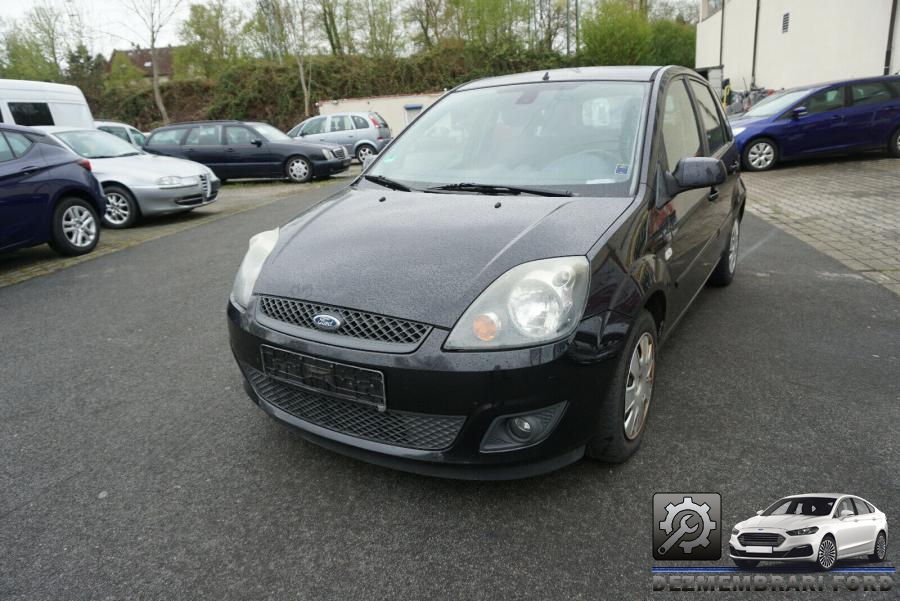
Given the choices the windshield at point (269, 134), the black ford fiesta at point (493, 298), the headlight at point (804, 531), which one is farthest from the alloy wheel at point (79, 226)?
the windshield at point (269, 134)

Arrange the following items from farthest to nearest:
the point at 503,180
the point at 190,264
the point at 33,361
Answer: the point at 190,264, the point at 33,361, the point at 503,180

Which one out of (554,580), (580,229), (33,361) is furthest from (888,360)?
(33,361)

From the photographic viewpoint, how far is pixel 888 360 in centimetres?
350

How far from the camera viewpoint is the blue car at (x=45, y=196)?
636cm

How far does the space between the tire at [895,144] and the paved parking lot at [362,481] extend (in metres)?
9.87

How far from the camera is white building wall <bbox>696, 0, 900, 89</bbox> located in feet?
51.0

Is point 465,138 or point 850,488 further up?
point 465,138

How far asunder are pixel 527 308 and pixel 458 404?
1.33 ft

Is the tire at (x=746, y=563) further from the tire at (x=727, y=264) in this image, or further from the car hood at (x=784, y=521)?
the tire at (x=727, y=264)

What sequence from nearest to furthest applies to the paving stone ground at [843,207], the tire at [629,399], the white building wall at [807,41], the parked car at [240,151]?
the tire at [629,399] → the paving stone ground at [843,207] → the parked car at [240,151] → the white building wall at [807,41]

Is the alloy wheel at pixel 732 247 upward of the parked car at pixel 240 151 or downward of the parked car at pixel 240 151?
downward

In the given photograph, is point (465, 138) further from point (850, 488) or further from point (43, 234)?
A: point (43, 234)

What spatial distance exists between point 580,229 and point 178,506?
191 centimetres

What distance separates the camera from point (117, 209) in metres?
9.21
